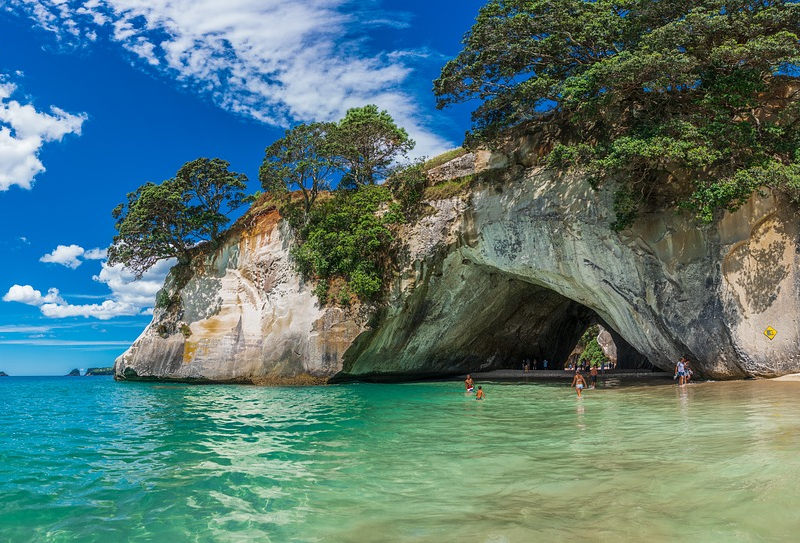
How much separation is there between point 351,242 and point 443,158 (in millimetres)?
6899

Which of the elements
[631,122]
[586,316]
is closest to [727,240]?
[631,122]

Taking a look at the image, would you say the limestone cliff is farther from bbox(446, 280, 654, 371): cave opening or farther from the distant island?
the distant island

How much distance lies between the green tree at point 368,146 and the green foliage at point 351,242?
2111 mm

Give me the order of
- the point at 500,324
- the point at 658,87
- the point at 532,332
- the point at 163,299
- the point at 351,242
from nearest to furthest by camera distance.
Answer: the point at 658,87, the point at 351,242, the point at 500,324, the point at 163,299, the point at 532,332

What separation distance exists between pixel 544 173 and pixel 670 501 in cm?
1695

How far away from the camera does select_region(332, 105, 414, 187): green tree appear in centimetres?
2769

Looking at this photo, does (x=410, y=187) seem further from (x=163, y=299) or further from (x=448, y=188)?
(x=163, y=299)

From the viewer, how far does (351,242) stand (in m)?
24.8

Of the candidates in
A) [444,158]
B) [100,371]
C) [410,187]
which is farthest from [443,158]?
[100,371]

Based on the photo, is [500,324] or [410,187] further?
[500,324]

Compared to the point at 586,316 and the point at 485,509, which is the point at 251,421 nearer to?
the point at 485,509

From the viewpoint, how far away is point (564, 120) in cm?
2034

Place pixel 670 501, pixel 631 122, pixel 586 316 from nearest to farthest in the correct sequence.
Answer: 1. pixel 670 501
2. pixel 631 122
3. pixel 586 316

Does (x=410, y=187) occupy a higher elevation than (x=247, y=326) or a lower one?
higher
